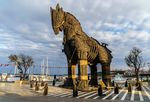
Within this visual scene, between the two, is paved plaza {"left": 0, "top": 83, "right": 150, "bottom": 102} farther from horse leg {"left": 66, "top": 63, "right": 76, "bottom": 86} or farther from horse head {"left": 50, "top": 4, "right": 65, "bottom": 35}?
horse head {"left": 50, "top": 4, "right": 65, "bottom": 35}

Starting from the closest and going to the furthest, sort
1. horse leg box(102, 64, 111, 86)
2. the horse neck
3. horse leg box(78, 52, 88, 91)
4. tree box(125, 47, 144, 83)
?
horse leg box(78, 52, 88, 91) → the horse neck → horse leg box(102, 64, 111, 86) → tree box(125, 47, 144, 83)

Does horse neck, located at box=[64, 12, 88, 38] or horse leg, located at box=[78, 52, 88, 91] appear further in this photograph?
horse neck, located at box=[64, 12, 88, 38]

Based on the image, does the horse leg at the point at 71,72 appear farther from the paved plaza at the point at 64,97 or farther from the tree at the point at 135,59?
the tree at the point at 135,59

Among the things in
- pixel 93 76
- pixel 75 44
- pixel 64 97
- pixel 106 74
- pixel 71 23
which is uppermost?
pixel 71 23

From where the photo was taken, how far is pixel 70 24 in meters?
31.4

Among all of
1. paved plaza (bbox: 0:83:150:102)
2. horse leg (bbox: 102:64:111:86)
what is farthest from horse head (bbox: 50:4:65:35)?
horse leg (bbox: 102:64:111:86)

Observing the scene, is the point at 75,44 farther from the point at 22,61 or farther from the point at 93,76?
the point at 22,61

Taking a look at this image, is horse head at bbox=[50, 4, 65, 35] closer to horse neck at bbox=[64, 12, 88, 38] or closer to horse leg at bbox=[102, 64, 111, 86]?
horse neck at bbox=[64, 12, 88, 38]

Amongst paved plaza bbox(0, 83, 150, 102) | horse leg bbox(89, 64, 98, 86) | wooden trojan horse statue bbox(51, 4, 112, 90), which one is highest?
wooden trojan horse statue bbox(51, 4, 112, 90)

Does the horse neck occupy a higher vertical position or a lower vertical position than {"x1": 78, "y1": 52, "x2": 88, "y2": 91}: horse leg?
higher

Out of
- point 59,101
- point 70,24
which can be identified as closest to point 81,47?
point 70,24

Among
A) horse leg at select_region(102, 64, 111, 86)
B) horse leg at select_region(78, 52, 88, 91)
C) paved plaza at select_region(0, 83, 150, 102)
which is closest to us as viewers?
paved plaza at select_region(0, 83, 150, 102)

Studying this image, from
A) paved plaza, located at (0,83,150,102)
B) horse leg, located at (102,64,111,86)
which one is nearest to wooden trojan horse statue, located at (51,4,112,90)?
horse leg, located at (102,64,111,86)

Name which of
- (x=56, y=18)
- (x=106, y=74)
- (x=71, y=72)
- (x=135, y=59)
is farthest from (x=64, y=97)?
(x=135, y=59)
